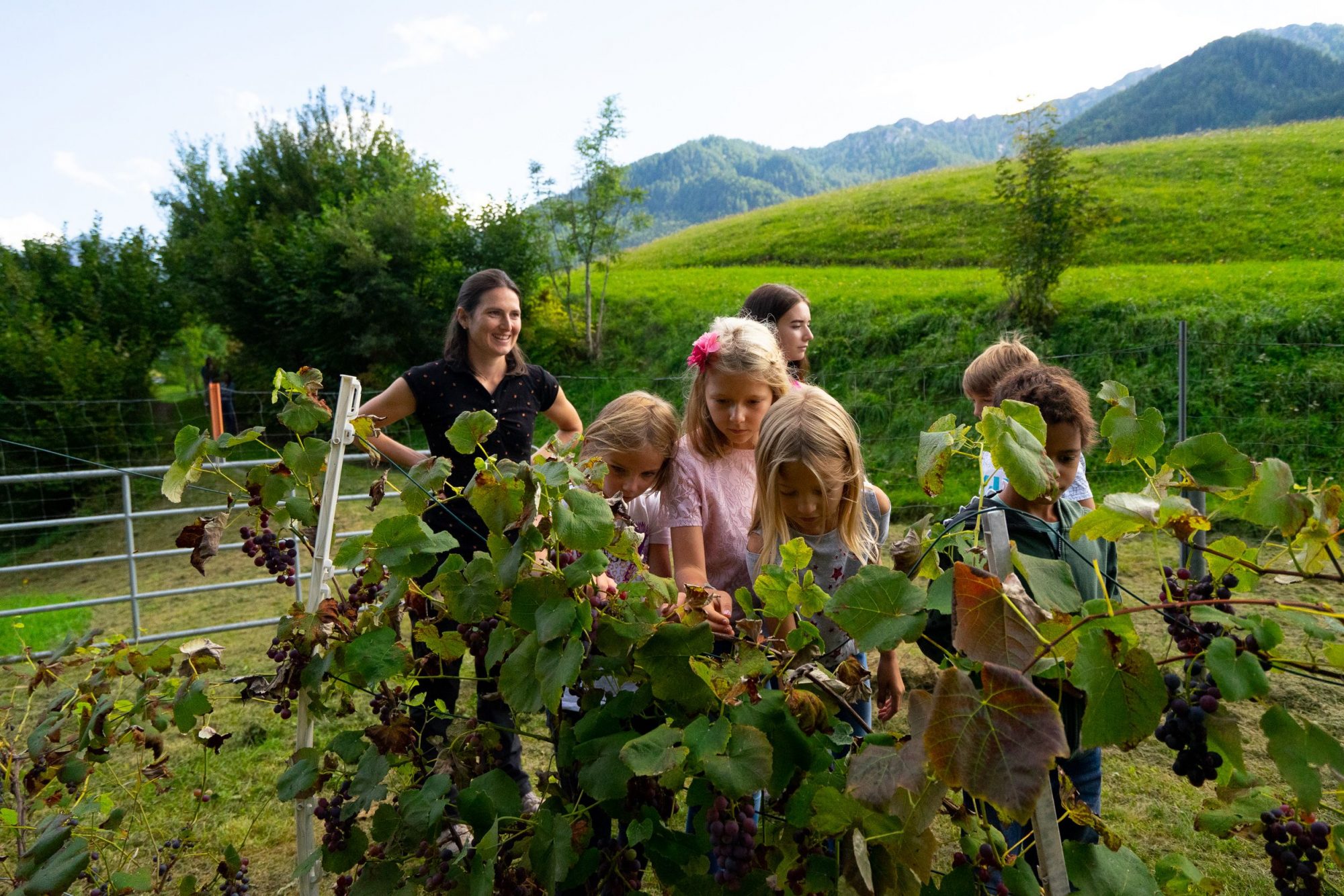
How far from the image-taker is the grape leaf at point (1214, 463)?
81cm

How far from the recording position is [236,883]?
153 cm

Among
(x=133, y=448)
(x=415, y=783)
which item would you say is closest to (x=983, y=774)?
(x=415, y=783)

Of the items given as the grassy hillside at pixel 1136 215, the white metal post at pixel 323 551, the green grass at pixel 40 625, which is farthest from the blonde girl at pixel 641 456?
the grassy hillside at pixel 1136 215

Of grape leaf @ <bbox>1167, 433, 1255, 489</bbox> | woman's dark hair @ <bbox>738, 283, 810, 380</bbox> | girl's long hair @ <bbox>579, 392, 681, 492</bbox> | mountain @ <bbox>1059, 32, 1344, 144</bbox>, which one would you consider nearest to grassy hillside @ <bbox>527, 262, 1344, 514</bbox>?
woman's dark hair @ <bbox>738, 283, 810, 380</bbox>

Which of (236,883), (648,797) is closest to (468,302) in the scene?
(236,883)

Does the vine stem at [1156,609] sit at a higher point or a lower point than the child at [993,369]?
lower

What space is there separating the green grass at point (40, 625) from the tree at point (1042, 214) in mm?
9855

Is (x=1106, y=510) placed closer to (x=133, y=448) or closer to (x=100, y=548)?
(x=100, y=548)

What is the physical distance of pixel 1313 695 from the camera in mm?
3693

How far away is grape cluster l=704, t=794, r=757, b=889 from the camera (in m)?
0.92

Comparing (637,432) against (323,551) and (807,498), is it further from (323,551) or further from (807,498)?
(323,551)

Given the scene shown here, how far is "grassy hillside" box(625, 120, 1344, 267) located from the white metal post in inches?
435

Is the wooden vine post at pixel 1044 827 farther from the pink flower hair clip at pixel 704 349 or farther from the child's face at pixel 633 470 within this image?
the pink flower hair clip at pixel 704 349

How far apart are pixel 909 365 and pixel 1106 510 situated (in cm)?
993
